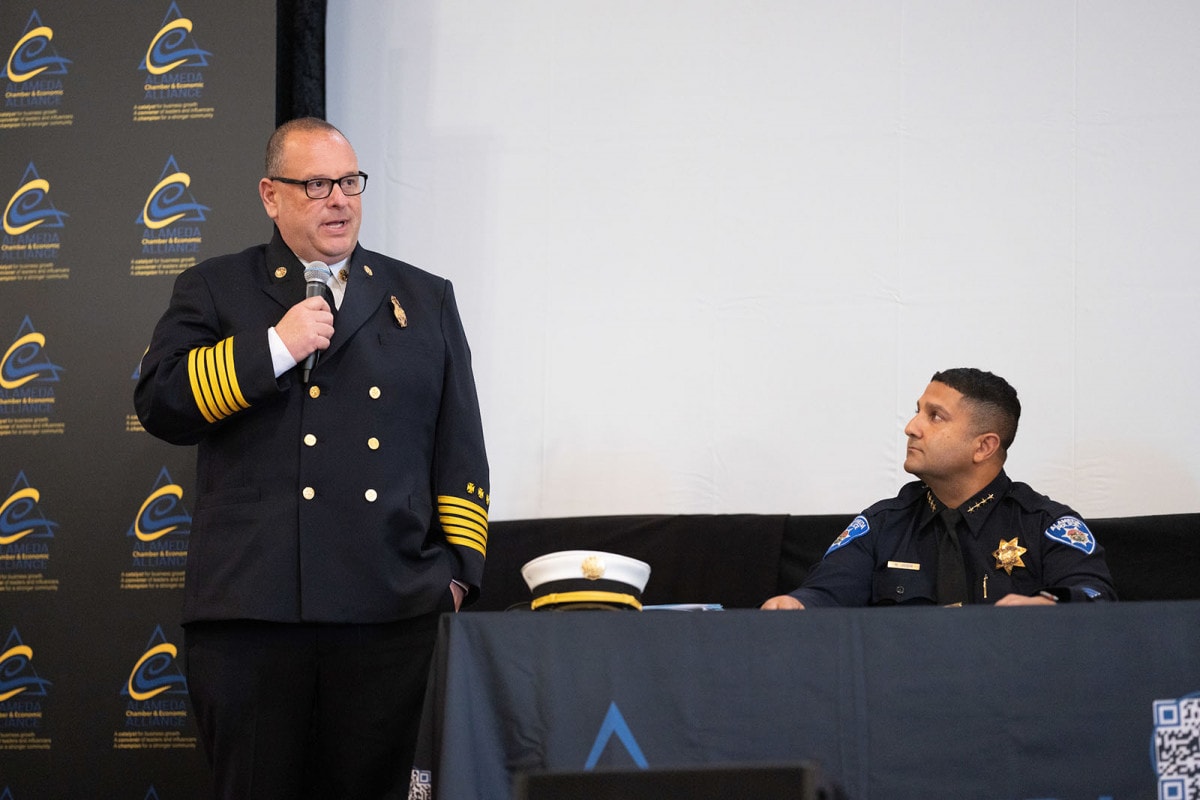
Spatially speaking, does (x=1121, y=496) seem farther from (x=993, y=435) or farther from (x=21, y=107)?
(x=21, y=107)

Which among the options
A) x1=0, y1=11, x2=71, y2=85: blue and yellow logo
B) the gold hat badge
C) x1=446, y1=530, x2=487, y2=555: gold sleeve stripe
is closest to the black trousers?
x1=446, y1=530, x2=487, y2=555: gold sleeve stripe

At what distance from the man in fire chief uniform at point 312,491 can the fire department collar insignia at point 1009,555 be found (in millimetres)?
1137

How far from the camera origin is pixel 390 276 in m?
2.61

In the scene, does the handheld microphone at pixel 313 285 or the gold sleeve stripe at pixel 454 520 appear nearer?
the handheld microphone at pixel 313 285

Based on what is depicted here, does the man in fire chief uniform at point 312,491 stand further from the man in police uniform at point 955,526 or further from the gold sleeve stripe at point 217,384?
the man in police uniform at point 955,526

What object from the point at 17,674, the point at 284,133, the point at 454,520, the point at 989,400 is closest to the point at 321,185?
the point at 284,133

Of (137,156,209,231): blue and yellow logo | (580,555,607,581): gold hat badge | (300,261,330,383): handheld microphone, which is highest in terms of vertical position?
(137,156,209,231): blue and yellow logo

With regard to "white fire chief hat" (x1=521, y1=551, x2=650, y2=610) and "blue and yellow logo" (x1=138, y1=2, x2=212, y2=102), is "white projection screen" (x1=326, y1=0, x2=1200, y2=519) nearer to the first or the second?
"blue and yellow logo" (x1=138, y1=2, x2=212, y2=102)

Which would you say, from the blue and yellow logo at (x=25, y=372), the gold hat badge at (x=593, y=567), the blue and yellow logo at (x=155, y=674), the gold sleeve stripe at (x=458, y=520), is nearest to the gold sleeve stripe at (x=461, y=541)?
the gold sleeve stripe at (x=458, y=520)

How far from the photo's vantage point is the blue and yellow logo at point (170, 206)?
142 inches

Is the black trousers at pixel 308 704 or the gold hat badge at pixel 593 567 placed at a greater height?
the gold hat badge at pixel 593 567

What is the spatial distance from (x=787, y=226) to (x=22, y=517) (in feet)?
7.70

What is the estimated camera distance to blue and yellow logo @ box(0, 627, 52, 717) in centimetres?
350

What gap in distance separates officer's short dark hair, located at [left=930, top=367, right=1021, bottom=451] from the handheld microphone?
148cm
